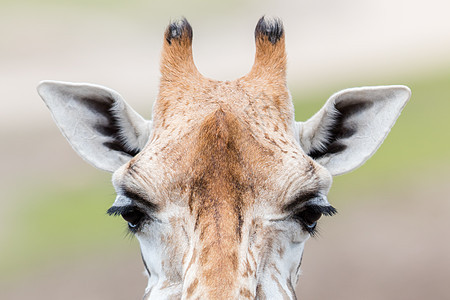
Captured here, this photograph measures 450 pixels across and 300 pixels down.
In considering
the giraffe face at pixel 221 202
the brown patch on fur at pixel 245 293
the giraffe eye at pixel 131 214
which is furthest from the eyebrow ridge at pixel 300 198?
the giraffe eye at pixel 131 214

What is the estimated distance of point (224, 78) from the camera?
32.8 metres

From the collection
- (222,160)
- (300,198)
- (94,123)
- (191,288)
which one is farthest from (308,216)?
(94,123)

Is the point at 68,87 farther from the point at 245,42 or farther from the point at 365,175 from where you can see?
the point at 245,42

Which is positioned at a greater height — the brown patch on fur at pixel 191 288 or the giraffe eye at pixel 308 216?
the giraffe eye at pixel 308 216

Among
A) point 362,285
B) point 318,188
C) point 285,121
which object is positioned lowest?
point 362,285

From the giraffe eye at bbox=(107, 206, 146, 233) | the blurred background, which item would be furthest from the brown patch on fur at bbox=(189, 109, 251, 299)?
the blurred background

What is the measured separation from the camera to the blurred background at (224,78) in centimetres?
1722

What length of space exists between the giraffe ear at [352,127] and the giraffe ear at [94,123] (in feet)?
5.34

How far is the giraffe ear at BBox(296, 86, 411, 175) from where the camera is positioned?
6.48m

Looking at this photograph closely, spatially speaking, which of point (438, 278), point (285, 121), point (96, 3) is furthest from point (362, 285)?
point (96, 3)

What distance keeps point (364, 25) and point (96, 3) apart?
20.6 m

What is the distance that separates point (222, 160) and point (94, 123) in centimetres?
202

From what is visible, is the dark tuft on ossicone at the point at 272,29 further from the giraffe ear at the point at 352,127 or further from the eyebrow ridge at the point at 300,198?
the eyebrow ridge at the point at 300,198

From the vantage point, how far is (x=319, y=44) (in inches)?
1829
